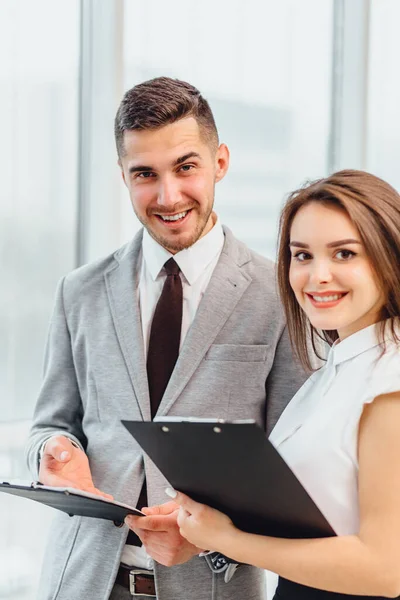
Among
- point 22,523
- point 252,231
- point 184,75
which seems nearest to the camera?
point 22,523

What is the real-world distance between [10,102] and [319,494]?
1667 mm

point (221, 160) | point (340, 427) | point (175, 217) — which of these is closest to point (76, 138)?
point (221, 160)

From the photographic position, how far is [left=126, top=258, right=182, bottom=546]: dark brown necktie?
1.75m

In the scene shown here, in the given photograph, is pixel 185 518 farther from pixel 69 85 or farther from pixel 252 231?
pixel 252 231

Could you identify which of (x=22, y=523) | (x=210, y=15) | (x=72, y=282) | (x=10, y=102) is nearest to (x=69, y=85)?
(x=10, y=102)

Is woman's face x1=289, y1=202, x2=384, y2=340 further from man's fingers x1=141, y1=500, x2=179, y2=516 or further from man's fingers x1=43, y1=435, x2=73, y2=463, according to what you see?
man's fingers x1=43, y1=435, x2=73, y2=463

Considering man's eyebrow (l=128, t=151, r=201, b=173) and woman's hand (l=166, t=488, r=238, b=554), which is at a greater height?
man's eyebrow (l=128, t=151, r=201, b=173)

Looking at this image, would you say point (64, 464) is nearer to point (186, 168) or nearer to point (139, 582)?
point (139, 582)

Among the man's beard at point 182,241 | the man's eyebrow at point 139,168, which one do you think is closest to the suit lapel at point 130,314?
the man's beard at point 182,241

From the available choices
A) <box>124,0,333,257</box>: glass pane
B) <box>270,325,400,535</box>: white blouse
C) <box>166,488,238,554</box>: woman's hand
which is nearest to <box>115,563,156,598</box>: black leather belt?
<box>166,488,238,554</box>: woman's hand

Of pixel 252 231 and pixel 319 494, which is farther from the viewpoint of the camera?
pixel 252 231

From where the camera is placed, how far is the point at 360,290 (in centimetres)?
131

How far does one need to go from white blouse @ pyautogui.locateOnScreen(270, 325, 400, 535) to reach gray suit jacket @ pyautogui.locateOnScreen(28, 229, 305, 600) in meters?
0.33

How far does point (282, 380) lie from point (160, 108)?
634mm
